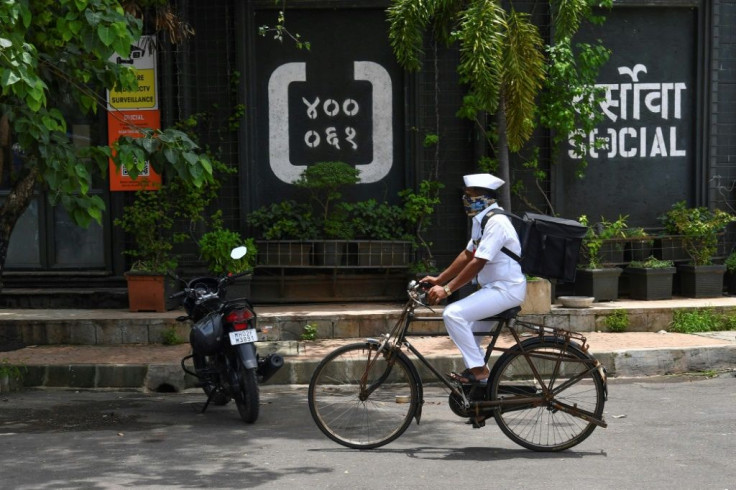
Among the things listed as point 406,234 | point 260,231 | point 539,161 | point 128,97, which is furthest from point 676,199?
point 128,97

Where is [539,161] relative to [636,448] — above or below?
above

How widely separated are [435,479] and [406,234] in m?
6.49

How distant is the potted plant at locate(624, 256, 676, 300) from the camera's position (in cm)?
1210

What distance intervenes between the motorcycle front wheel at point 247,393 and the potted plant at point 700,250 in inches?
269

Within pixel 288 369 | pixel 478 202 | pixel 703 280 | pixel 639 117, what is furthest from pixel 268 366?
pixel 639 117

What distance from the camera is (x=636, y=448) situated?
263 inches

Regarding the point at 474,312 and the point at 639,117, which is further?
the point at 639,117

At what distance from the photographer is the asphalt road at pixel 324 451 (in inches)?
235

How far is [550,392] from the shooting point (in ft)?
22.1

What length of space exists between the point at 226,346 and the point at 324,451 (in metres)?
1.49

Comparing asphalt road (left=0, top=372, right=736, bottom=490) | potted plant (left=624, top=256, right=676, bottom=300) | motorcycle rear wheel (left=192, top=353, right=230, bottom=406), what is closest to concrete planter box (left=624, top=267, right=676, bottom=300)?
potted plant (left=624, top=256, right=676, bottom=300)

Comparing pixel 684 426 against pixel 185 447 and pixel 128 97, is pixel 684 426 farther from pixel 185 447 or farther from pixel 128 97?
pixel 128 97

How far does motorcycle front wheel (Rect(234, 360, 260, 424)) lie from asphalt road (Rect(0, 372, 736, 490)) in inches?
4.3

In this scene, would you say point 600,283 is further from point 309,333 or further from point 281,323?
point 281,323
